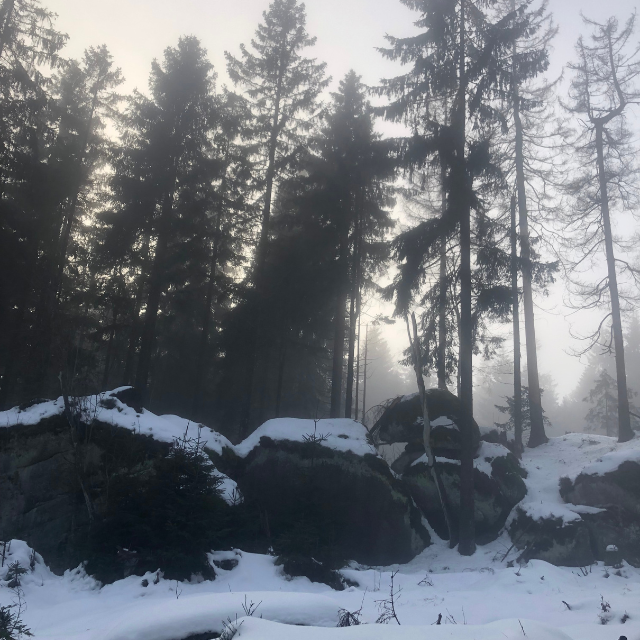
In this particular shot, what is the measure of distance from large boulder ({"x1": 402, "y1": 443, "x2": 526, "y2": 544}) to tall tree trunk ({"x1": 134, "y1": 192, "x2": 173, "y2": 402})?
10.2 metres

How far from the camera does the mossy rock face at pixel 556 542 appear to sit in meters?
12.1

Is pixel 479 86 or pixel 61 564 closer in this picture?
pixel 61 564

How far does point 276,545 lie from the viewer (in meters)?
9.94

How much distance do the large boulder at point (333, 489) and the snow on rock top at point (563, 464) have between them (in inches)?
141

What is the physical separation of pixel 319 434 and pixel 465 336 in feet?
17.0

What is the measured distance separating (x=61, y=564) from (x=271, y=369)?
1580cm

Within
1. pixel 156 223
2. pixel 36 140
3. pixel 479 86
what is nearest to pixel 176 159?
pixel 156 223

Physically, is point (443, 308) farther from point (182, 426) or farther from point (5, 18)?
point (5, 18)

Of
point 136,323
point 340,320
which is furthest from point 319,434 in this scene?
point 136,323

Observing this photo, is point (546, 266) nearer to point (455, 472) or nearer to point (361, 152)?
point (455, 472)

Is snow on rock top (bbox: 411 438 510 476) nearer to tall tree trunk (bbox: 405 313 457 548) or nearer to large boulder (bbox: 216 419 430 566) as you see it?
tall tree trunk (bbox: 405 313 457 548)

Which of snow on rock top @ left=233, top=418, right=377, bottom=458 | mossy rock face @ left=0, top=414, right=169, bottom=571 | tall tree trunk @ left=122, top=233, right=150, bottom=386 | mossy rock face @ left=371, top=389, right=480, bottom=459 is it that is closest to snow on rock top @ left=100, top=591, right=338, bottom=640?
mossy rock face @ left=0, top=414, right=169, bottom=571

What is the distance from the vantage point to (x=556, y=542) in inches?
492

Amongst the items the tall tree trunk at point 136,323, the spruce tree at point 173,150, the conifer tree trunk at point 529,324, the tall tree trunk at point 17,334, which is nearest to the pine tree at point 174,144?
the spruce tree at point 173,150
